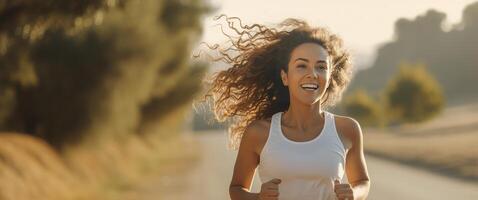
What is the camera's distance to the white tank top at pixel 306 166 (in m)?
3.29

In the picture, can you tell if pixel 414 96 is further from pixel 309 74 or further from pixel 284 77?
pixel 309 74

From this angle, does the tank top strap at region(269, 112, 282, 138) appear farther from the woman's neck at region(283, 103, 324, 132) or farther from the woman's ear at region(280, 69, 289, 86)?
the woman's ear at region(280, 69, 289, 86)

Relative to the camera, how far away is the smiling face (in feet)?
11.4

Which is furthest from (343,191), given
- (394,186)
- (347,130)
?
(394,186)

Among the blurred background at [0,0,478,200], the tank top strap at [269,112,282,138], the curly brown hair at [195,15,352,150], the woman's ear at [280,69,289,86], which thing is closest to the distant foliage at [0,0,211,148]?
the blurred background at [0,0,478,200]

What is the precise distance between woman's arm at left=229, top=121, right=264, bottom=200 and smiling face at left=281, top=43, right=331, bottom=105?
0.64 feet

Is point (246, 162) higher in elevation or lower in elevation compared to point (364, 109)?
lower

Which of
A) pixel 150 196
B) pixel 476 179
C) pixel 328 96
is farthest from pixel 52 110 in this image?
pixel 328 96

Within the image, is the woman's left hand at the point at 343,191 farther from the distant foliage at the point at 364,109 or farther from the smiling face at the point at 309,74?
the distant foliage at the point at 364,109

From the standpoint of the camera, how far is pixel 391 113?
99.8m

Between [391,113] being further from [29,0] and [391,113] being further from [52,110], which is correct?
[29,0]

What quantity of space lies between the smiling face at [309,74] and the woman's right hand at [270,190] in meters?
0.38

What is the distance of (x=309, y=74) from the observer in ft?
11.3

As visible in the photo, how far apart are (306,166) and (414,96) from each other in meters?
93.8
